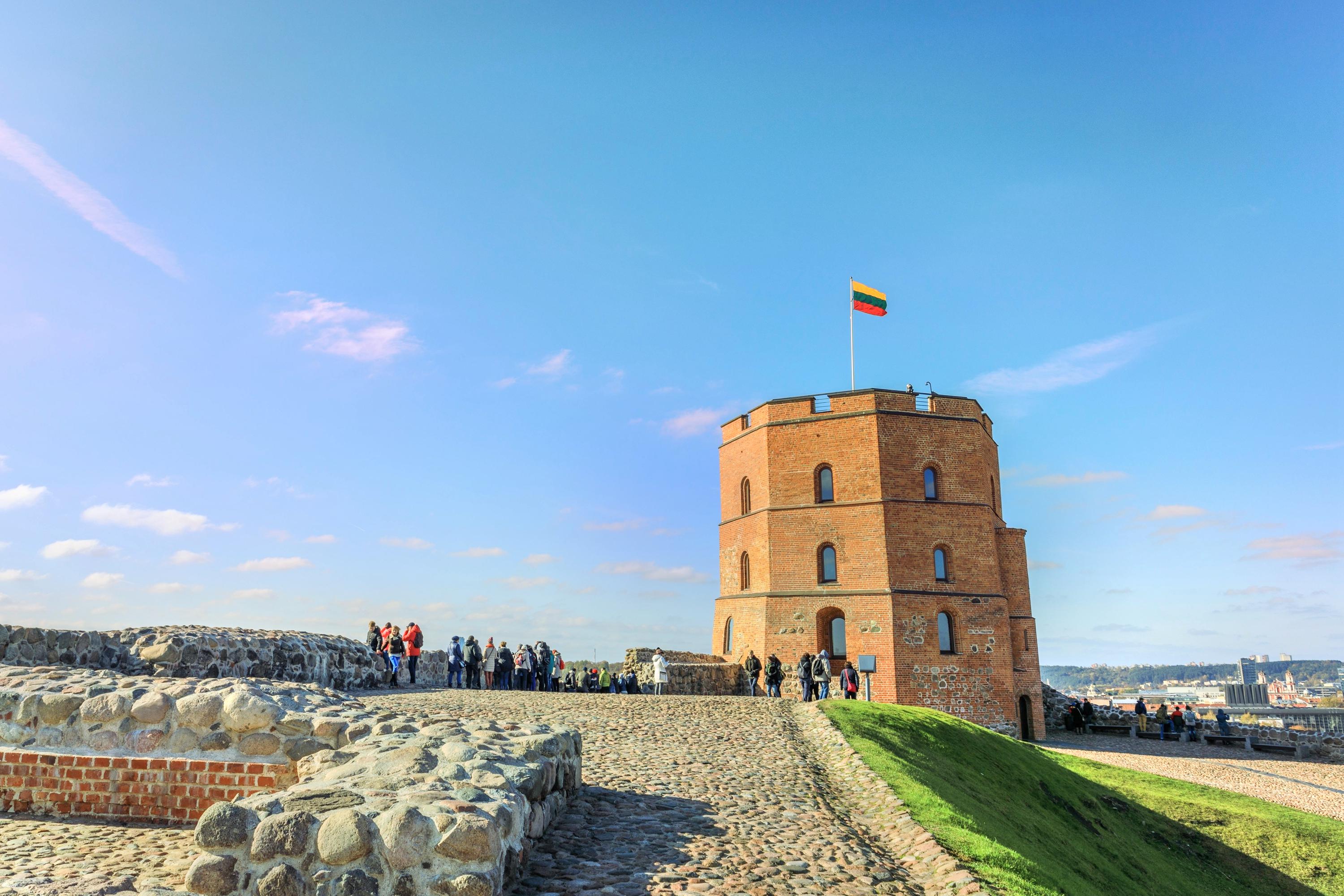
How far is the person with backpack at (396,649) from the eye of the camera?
22672mm

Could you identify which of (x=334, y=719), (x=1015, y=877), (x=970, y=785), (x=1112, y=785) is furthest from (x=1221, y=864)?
(x=334, y=719)

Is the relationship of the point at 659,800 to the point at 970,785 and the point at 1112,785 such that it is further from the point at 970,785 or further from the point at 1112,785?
the point at 1112,785

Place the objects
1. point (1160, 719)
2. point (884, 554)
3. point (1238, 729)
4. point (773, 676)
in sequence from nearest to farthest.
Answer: point (773, 676) → point (884, 554) → point (1238, 729) → point (1160, 719)

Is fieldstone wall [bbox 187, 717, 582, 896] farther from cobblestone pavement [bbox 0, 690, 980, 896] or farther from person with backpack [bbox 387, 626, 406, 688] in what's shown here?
person with backpack [bbox 387, 626, 406, 688]

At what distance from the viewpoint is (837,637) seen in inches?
A: 1220

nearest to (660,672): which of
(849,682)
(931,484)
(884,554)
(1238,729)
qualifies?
(849,682)

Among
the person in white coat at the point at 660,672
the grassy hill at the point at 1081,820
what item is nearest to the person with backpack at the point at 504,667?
the person in white coat at the point at 660,672

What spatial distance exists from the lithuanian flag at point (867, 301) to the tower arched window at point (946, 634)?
11679mm

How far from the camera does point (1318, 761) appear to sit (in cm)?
3262

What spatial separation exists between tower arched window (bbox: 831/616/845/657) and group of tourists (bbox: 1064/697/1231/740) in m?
14.0

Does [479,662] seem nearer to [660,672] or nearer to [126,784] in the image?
[660,672]

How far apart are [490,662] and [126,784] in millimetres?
15979

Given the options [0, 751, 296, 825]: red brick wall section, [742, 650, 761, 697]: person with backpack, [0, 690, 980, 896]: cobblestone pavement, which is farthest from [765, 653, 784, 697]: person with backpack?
[0, 751, 296, 825]: red brick wall section

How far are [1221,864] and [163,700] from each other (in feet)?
64.7
